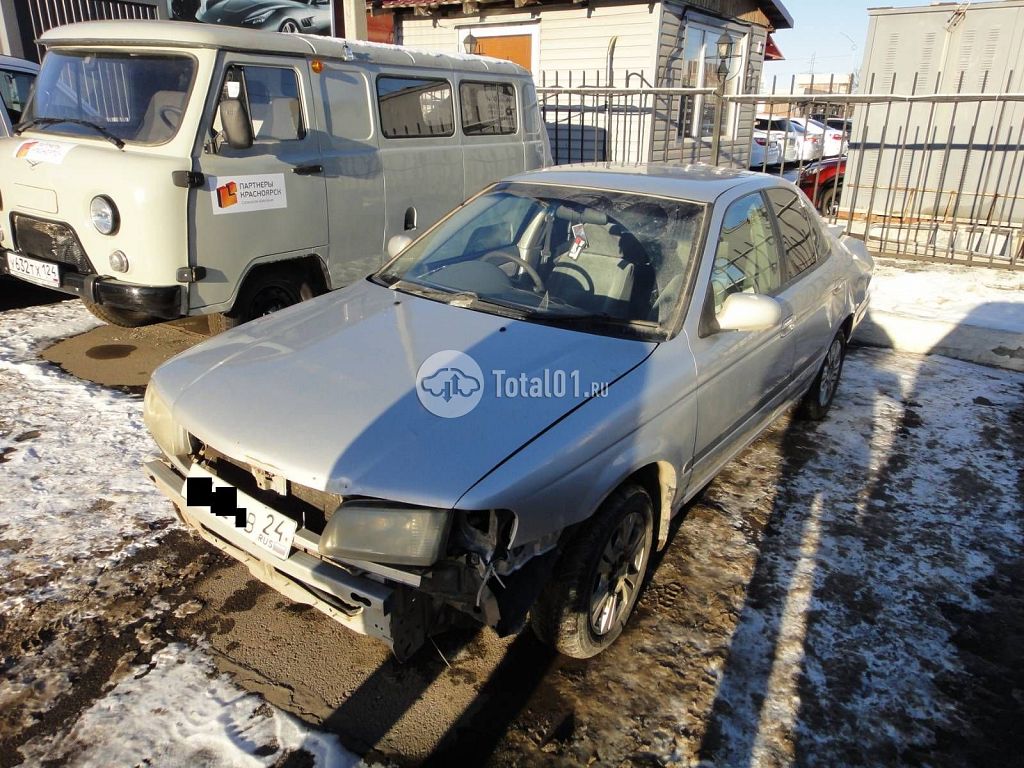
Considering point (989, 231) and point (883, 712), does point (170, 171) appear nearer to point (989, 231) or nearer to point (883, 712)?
point (883, 712)

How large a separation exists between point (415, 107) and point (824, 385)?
378 centimetres

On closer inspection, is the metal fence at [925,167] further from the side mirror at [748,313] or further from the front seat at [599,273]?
the side mirror at [748,313]

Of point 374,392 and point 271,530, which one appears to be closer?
point 271,530

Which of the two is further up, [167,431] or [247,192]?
[247,192]

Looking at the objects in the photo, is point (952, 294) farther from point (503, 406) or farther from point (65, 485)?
point (65, 485)

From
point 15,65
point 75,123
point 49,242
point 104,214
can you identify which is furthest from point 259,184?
point 15,65

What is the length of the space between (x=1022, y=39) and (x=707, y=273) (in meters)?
7.98

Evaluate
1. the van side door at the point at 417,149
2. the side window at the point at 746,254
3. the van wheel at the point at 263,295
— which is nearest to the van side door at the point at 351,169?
the van side door at the point at 417,149

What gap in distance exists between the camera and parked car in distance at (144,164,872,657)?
2.06 m

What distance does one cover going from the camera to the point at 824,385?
15.4 ft

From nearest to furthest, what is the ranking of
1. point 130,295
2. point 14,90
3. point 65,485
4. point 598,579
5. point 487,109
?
point 598,579
point 65,485
point 130,295
point 487,109
point 14,90

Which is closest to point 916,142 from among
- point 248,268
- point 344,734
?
point 248,268

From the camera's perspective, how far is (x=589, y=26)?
40.3ft

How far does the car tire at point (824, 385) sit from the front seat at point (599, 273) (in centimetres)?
200
